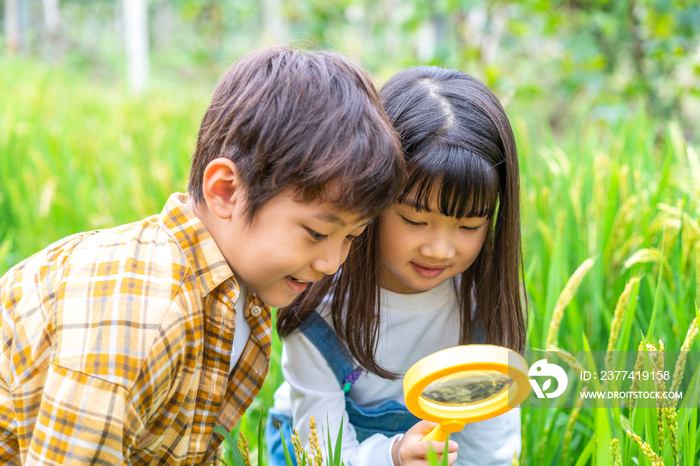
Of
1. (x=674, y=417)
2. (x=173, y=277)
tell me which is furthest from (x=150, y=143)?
(x=674, y=417)

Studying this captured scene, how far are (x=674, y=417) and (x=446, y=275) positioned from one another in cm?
40

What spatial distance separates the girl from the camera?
0.94m

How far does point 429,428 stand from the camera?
0.87 meters

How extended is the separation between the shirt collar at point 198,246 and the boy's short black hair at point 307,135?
77 mm

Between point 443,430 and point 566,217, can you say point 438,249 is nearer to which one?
point 443,430

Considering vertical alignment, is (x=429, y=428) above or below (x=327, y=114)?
below

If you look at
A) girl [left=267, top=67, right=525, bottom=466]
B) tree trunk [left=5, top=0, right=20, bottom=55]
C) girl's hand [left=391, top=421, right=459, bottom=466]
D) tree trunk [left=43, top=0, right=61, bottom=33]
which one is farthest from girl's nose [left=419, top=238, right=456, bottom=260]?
tree trunk [left=43, top=0, right=61, bottom=33]

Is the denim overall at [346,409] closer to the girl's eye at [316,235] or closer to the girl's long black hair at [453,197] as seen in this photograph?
the girl's long black hair at [453,197]

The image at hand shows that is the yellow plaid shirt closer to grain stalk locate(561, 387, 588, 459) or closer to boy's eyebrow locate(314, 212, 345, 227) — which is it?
boy's eyebrow locate(314, 212, 345, 227)

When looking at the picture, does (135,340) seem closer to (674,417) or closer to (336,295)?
(336,295)

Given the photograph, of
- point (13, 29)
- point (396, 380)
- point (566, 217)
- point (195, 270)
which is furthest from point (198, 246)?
point (13, 29)

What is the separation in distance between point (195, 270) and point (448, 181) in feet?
1.32

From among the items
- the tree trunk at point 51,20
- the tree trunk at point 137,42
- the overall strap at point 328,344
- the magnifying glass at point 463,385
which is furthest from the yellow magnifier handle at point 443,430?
the tree trunk at point 51,20

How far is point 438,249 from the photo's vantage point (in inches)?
37.1
